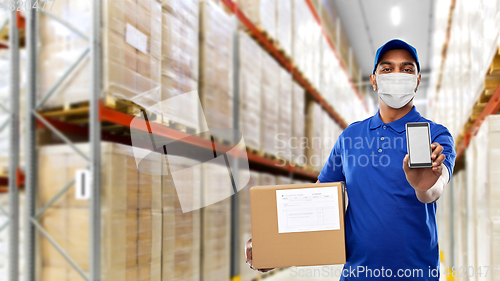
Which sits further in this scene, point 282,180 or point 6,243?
point 282,180

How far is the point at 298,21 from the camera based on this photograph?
6035 millimetres

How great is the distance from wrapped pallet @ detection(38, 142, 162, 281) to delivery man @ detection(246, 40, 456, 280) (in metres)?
1.24

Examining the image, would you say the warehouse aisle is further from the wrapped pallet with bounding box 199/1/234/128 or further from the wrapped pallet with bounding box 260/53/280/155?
the wrapped pallet with bounding box 260/53/280/155

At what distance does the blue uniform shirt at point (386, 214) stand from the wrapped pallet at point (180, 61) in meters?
1.69

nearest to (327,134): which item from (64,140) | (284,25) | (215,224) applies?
(284,25)

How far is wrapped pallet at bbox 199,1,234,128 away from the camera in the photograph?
3.87 meters

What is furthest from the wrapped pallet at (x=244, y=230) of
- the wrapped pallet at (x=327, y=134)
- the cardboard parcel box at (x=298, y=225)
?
the cardboard parcel box at (x=298, y=225)

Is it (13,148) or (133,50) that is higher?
(133,50)

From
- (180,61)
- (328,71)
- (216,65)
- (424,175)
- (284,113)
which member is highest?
(328,71)

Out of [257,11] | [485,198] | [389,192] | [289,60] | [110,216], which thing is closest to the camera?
[389,192]

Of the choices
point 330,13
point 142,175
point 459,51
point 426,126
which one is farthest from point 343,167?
point 330,13

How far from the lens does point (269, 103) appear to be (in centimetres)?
527

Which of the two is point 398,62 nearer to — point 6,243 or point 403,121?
point 403,121

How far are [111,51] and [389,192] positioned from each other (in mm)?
2041
